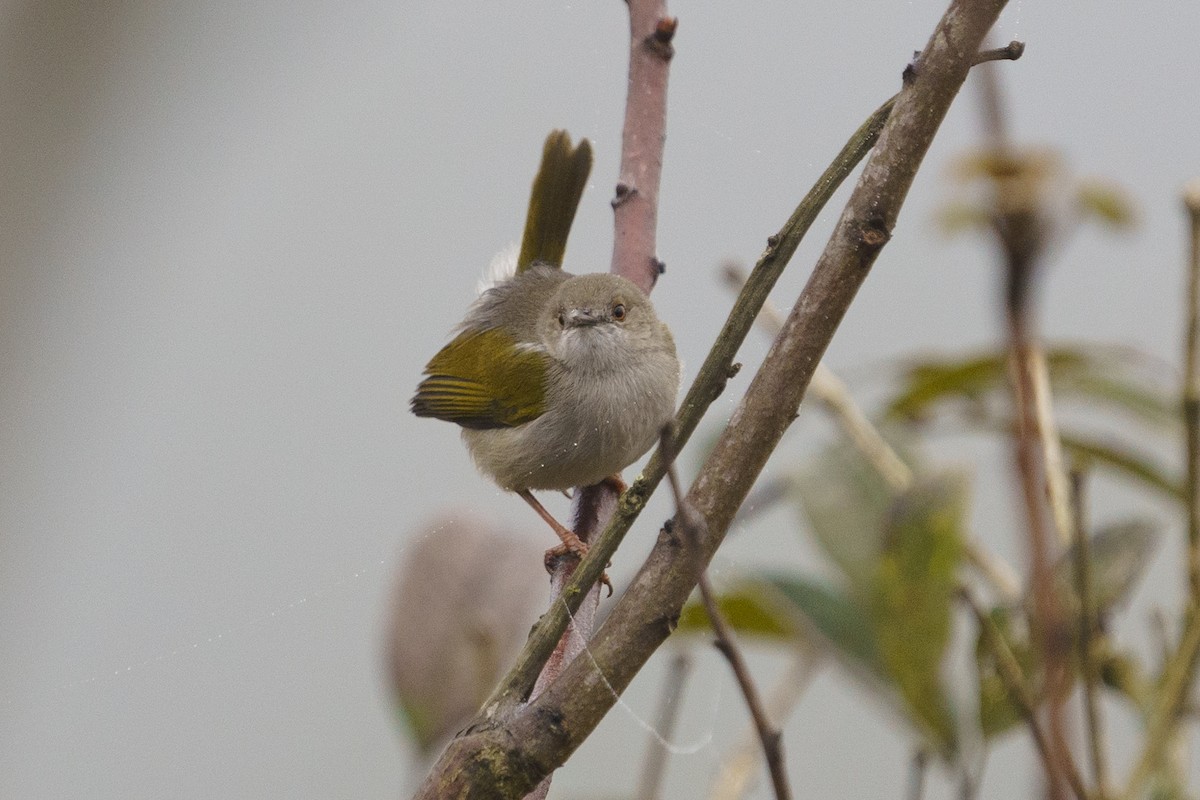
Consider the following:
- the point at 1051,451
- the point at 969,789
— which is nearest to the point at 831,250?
the point at 969,789

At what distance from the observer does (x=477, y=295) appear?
3.18m

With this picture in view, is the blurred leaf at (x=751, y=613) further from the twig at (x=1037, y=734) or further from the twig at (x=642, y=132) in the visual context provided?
the twig at (x=1037, y=734)

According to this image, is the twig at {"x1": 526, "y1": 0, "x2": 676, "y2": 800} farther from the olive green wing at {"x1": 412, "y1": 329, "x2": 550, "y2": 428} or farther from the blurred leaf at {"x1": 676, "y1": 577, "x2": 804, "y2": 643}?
the olive green wing at {"x1": 412, "y1": 329, "x2": 550, "y2": 428}

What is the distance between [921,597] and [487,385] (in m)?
1.50

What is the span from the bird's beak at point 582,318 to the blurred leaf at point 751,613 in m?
0.83

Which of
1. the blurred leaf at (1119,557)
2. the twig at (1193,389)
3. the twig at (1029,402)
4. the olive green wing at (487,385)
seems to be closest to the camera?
the twig at (1029,402)

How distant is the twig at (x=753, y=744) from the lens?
5.99 ft

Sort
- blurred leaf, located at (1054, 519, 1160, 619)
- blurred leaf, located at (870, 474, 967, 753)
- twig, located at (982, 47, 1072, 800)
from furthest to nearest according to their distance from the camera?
blurred leaf, located at (1054, 519, 1160, 619) → blurred leaf, located at (870, 474, 967, 753) → twig, located at (982, 47, 1072, 800)

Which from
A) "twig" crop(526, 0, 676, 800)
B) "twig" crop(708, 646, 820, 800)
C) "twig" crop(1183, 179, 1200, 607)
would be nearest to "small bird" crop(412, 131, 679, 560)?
"twig" crop(526, 0, 676, 800)

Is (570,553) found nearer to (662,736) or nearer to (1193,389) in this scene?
(662,736)

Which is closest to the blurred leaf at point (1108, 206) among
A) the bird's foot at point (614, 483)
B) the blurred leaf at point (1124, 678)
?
the blurred leaf at point (1124, 678)

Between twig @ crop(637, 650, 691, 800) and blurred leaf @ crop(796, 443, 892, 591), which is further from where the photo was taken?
blurred leaf @ crop(796, 443, 892, 591)

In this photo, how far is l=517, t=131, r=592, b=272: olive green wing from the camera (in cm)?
291

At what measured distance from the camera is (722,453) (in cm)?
112
